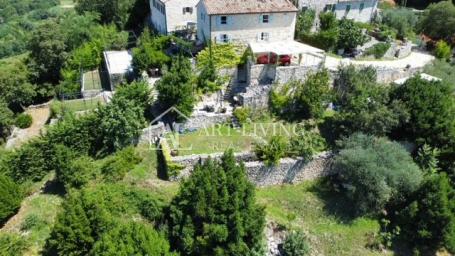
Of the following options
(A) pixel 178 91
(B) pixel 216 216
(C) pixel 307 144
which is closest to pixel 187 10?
(A) pixel 178 91

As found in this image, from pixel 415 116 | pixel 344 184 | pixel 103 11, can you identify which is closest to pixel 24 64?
pixel 103 11

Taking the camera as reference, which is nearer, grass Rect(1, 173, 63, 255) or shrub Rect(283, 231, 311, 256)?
shrub Rect(283, 231, 311, 256)

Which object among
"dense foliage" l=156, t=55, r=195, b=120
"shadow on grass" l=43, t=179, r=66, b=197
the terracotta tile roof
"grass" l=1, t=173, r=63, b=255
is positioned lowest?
"grass" l=1, t=173, r=63, b=255

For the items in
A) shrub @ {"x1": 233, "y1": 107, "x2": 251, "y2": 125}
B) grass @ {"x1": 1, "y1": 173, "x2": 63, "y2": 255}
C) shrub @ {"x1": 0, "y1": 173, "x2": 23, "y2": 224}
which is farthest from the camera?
shrub @ {"x1": 233, "y1": 107, "x2": 251, "y2": 125}

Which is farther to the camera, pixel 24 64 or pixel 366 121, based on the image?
pixel 24 64

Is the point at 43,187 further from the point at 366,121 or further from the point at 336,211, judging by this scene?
the point at 366,121

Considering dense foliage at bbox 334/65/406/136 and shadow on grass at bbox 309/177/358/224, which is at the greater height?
dense foliage at bbox 334/65/406/136

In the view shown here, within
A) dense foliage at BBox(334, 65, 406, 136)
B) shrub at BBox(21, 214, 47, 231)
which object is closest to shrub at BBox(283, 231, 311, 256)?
dense foliage at BBox(334, 65, 406, 136)

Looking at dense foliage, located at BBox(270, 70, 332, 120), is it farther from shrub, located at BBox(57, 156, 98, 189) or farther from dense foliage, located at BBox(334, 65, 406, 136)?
shrub, located at BBox(57, 156, 98, 189)
